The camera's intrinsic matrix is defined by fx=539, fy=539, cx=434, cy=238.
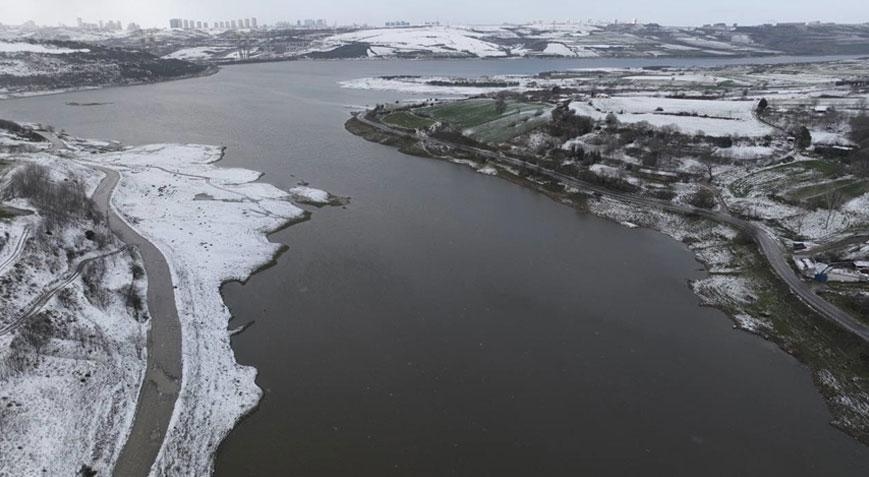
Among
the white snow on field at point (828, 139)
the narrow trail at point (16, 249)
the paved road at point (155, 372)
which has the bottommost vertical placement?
the paved road at point (155, 372)

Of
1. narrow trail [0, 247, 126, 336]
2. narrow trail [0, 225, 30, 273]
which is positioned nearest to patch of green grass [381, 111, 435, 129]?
narrow trail [0, 247, 126, 336]

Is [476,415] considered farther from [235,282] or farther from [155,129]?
[155,129]

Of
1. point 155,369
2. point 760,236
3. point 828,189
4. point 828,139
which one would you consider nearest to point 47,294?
point 155,369

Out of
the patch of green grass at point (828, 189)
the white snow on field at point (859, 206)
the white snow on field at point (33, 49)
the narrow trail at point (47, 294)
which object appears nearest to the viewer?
the narrow trail at point (47, 294)

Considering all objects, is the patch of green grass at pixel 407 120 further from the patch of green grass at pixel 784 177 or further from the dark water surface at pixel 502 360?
the patch of green grass at pixel 784 177

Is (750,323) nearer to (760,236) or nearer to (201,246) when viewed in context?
(760,236)

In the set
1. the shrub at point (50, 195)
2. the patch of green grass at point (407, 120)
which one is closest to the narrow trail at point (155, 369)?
the shrub at point (50, 195)
